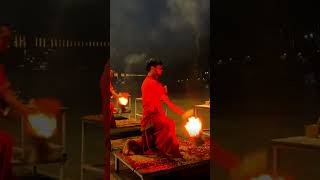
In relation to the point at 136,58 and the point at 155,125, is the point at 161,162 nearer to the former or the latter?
the point at 155,125

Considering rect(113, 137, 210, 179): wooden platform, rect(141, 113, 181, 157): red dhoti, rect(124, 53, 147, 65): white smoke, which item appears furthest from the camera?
rect(124, 53, 147, 65): white smoke

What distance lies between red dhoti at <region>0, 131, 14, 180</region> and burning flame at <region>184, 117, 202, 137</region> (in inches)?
120

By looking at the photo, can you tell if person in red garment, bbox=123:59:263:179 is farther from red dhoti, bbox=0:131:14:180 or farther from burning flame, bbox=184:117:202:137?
red dhoti, bbox=0:131:14:180

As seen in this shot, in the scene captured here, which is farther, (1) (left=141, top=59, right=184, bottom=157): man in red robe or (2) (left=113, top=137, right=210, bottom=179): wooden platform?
(1) (left=141, top=59, right=184, bottom=157): man in red robe

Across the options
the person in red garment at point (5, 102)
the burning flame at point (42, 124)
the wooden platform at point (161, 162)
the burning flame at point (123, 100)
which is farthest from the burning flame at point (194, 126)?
the person in red garment at point (5, 102)

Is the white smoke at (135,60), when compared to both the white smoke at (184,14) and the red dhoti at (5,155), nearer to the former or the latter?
the white smoke at (184,14)

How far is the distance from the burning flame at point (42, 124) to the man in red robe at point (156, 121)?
1.87 meters

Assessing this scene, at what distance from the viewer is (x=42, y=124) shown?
10.5 ft

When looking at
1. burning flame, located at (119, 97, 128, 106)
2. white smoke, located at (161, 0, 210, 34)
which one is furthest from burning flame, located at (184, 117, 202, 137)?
white smoke, located at (161, 0, 210, 34)

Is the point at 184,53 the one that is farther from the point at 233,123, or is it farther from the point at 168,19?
the point at 233,123

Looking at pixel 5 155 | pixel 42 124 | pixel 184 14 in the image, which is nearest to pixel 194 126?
pixel 184 14

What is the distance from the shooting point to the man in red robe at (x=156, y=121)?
494 centimetres

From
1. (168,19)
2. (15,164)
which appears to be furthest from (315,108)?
(15,164)

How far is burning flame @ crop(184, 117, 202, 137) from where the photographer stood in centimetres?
557
